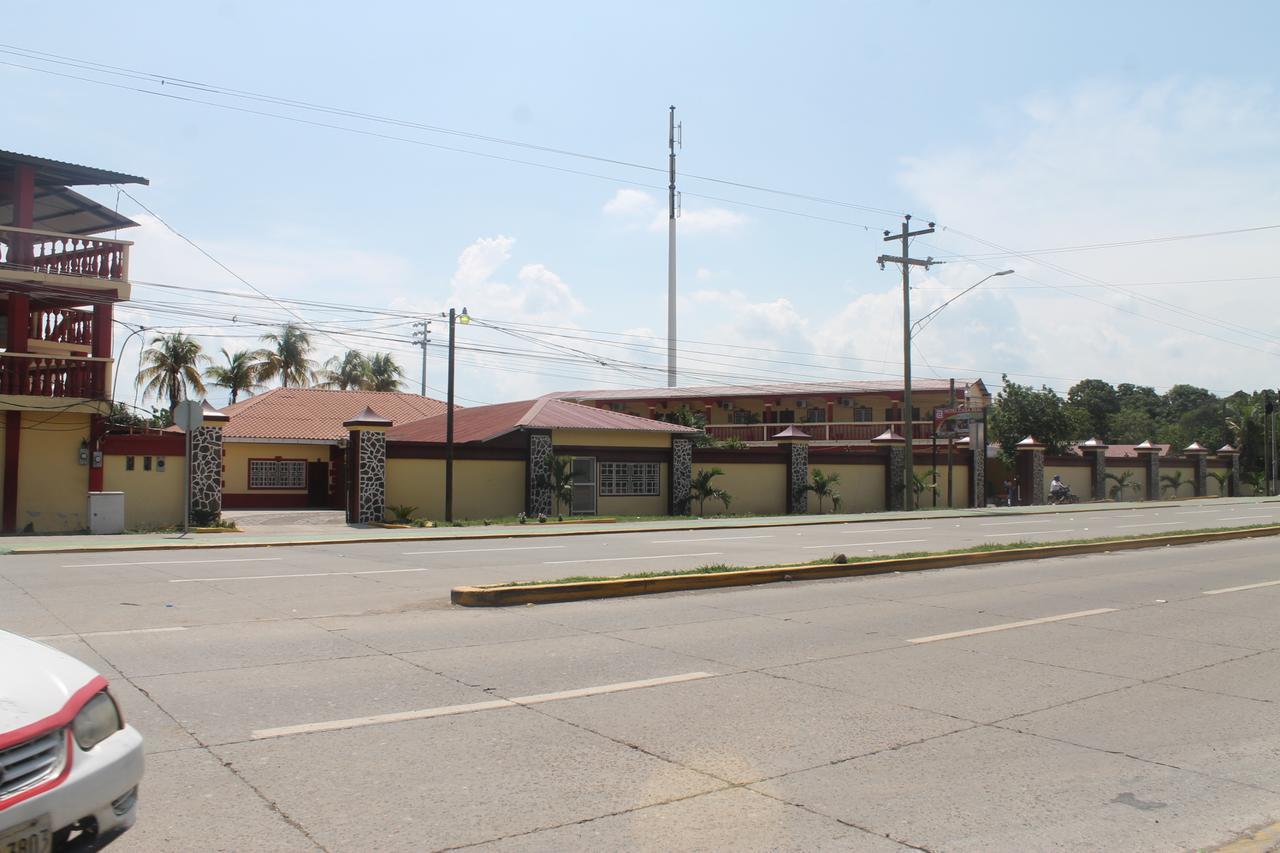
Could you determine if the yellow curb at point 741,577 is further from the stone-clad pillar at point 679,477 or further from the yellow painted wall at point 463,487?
the yellow painted wall at point 463,487

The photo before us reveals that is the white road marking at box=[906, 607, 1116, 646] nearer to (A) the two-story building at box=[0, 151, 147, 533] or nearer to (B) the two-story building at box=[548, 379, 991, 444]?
(A) the two-story building at box=[0, 151, 147, 533]

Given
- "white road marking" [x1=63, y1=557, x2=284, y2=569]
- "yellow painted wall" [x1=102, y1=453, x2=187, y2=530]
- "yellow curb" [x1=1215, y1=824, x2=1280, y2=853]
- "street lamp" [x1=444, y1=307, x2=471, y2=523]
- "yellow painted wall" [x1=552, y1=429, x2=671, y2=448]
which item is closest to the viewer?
"yellow curb" [x1=1215, y1=824, x2=1280, y2=853]

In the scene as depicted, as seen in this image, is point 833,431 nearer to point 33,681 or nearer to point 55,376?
point 55,376

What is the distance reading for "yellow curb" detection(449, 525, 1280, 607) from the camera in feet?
38.0

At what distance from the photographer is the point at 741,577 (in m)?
13.8

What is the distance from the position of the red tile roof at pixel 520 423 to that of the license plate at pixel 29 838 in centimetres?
2814

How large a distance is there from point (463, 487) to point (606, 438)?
547cm

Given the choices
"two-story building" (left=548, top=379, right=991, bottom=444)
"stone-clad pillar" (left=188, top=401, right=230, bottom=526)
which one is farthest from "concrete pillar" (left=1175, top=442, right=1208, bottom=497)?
"stone-clad pillar" (left=188, top=401, right=230, bottom=526)

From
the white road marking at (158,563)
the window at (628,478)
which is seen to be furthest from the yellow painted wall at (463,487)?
the white road marking at (158,563)

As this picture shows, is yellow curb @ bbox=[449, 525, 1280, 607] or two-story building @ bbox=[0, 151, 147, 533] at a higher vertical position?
two-story building @ bbox=[0, 151, 147, 533]

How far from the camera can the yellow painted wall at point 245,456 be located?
3744cm

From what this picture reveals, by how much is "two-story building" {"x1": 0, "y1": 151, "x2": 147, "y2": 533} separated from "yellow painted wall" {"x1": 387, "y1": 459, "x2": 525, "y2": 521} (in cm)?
806

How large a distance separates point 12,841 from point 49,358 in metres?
23.5

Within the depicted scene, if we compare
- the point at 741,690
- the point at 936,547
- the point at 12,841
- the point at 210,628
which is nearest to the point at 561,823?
the point at 12,841
